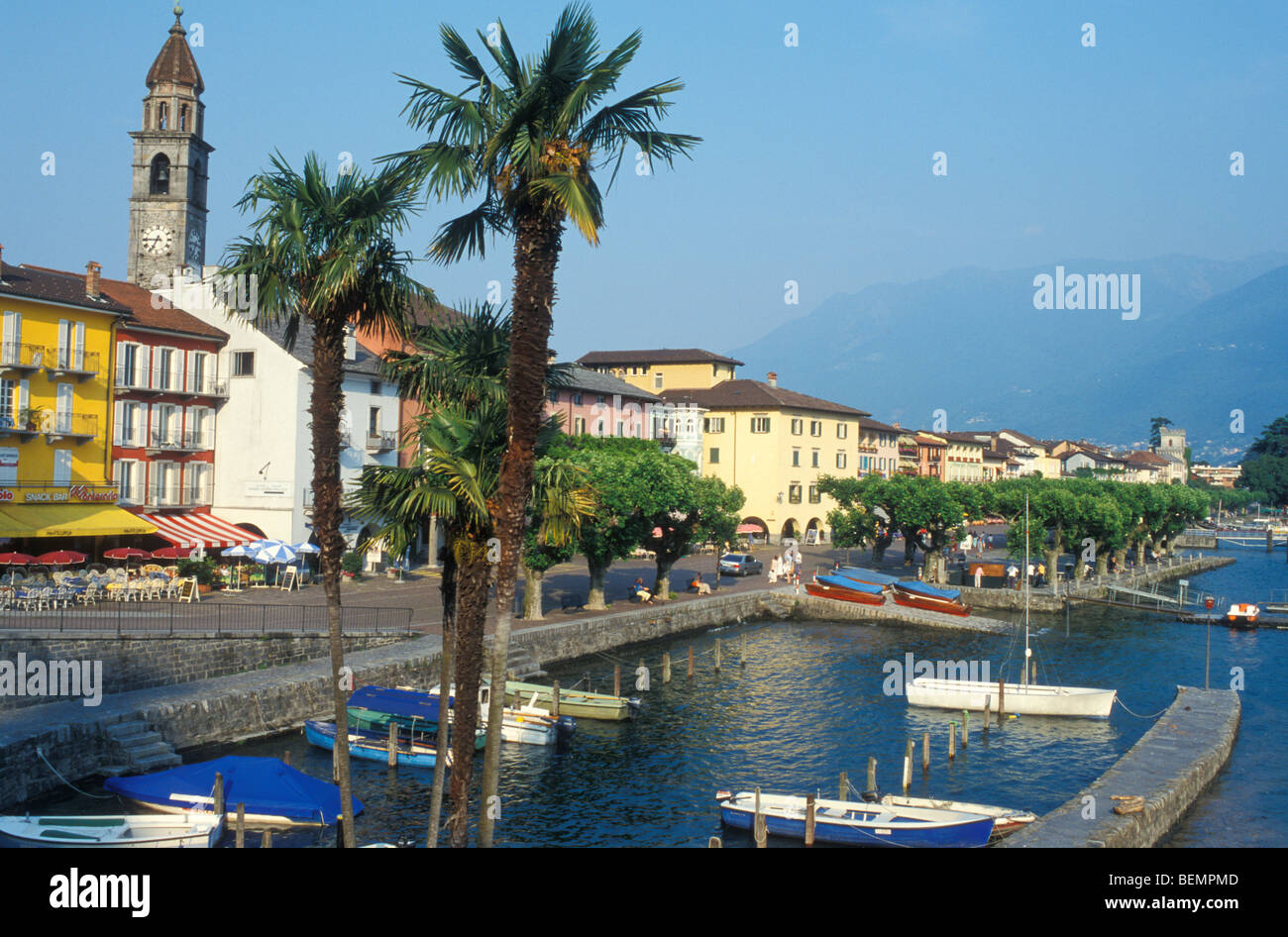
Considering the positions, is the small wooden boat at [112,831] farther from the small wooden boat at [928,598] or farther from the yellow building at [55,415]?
the small wooden boat at [928,598]

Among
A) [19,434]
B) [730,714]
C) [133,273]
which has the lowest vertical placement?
[730,714]

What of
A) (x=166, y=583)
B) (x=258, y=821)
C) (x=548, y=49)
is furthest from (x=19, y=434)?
(x=548, y=49)

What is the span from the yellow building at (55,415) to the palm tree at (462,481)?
3291 centimetres

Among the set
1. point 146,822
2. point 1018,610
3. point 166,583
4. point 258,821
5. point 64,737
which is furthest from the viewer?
point 1018,610

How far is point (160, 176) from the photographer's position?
2889 inches

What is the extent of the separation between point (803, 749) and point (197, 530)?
104 ft

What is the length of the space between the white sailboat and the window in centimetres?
6127

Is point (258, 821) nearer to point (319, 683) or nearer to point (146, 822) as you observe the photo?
point (146, 822)

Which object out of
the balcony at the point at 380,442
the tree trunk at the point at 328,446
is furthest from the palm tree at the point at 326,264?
the balcony at the point at 380,442

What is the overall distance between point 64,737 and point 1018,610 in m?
61.5

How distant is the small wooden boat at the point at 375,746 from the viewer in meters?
32.1

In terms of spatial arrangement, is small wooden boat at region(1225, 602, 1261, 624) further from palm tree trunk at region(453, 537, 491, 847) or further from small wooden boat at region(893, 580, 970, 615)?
palm tree trunk at region(453, 537, 491, 847)
